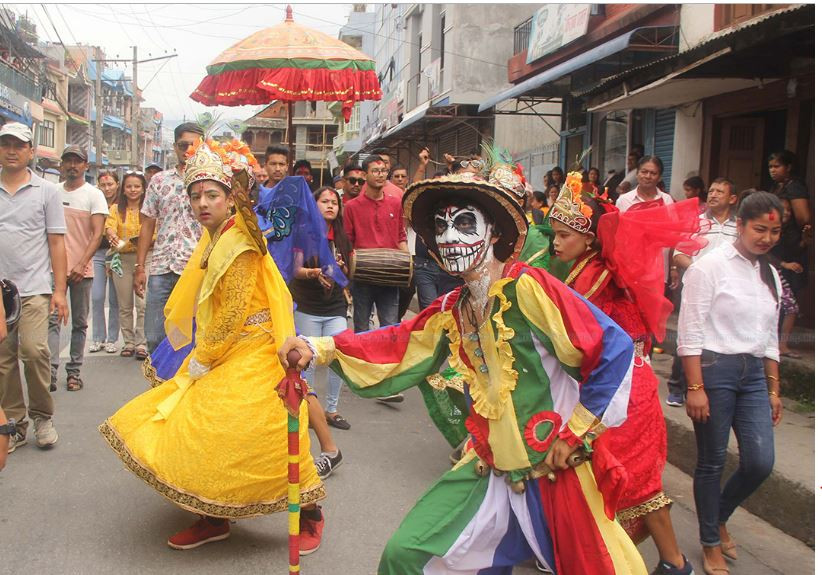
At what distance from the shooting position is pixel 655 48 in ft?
39.4

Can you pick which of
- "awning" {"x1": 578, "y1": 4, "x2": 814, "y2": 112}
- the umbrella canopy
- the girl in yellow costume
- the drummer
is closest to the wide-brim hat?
the girl in yellow costume

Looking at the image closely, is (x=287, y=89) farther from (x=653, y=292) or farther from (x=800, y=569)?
(x=800, y=569)

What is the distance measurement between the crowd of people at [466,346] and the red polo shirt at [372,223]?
174 mm

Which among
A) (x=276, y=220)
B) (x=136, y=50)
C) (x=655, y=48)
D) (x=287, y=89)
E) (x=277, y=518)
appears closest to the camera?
(x=277, y=518)

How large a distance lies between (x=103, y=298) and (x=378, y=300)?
3.51 metres

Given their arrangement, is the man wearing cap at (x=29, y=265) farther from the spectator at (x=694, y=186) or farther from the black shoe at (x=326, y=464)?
the spectator at (x=694, y=186)

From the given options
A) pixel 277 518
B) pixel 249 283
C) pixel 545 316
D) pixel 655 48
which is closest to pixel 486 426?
pixel 545 316

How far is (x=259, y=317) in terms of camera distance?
4305mm

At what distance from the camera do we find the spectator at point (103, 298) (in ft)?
30.2

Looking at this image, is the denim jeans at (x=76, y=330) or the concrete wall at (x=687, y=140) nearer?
the denim jeans at (x=76, y=330)

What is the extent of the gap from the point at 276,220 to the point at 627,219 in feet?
8.18

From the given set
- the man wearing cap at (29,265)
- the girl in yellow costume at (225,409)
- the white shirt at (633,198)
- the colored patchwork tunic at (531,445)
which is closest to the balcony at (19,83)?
the white shirt at (633,198)

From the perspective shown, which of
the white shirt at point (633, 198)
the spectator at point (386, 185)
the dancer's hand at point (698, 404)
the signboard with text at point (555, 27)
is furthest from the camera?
the signboard with text at point (555, 27)

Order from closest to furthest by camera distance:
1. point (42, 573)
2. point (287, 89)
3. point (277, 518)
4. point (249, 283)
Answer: point (42, 573) < point (249, 283) < point (277, 518) < point (287, 89)
